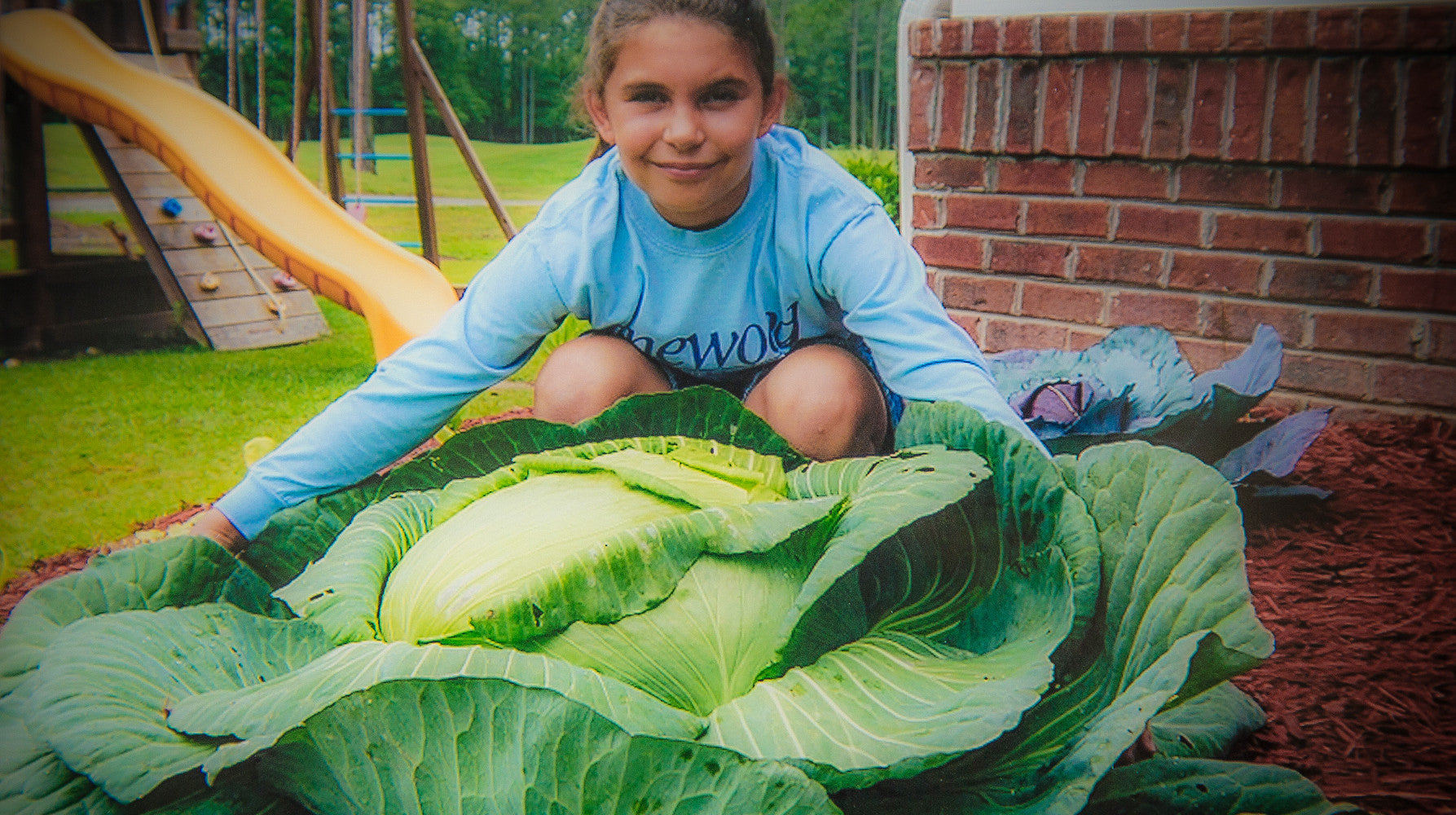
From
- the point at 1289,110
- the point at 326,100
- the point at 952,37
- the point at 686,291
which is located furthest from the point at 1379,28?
the point at 326,100

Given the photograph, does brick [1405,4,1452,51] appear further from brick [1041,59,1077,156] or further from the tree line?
the tree line

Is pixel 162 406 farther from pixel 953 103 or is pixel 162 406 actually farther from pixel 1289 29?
pixel 1289 29

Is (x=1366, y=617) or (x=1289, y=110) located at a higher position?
(x=1289, y=110)

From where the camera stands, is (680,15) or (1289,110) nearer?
(1289,110)

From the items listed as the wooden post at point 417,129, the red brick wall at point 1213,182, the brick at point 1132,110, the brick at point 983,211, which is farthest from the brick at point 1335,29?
the wooden post at point 417,129

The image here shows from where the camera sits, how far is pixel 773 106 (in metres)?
1.51

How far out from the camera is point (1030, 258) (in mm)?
1695

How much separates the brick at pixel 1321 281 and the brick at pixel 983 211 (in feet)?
1.49

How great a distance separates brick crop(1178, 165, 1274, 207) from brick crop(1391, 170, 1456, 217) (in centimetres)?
17

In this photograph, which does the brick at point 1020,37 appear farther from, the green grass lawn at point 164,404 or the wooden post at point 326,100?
the wooden post at point 326,100

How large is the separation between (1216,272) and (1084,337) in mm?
441

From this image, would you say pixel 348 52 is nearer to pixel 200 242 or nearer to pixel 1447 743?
pixel 200 242

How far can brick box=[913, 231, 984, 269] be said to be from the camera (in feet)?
5.92

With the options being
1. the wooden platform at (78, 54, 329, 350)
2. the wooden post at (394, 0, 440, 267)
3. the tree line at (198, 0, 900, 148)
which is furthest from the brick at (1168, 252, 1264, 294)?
the wooden platform at (78, 54, 329, 350)
